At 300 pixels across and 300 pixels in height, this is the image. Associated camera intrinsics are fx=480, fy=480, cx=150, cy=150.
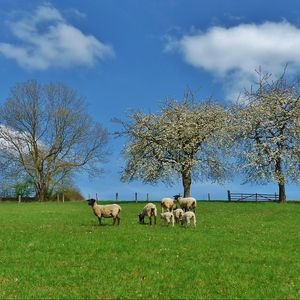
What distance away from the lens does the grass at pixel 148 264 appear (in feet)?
48.6

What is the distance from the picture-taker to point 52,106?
80.2 m

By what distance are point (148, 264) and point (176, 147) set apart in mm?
47445

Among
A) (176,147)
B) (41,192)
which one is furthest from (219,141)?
(41,192)

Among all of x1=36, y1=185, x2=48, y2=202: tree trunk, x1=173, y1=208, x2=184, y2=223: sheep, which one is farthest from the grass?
x1=36, y1=185, x2=48, y2=202: tree trunk

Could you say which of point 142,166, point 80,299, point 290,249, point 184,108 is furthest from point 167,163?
point 80,299

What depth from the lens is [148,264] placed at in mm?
17984

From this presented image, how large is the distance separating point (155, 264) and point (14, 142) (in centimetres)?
6457

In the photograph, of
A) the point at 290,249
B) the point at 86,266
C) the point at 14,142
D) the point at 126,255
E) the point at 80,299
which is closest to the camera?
the point at 80,299

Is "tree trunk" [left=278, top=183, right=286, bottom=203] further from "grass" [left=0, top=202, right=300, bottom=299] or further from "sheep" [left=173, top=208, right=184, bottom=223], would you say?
"grass" [left=0, top=202, right=300, bottom=299]

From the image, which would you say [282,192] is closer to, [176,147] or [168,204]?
[176,147]

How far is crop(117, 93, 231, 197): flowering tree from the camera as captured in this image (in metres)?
64.6

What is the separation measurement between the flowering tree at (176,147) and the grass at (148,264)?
124 feet

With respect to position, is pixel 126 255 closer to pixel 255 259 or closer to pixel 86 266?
pixel 86 266

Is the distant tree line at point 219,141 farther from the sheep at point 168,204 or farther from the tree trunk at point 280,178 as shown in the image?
the sheep at point 168,204
